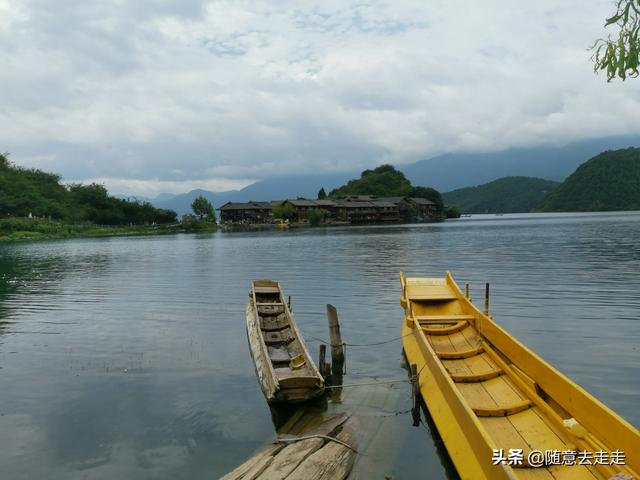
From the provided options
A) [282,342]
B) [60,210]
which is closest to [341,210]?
[60,210]

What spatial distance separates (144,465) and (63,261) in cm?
5632

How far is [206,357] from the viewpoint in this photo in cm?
1916

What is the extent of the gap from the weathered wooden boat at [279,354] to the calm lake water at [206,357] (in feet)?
3.44

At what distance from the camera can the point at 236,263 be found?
5494 centimetres

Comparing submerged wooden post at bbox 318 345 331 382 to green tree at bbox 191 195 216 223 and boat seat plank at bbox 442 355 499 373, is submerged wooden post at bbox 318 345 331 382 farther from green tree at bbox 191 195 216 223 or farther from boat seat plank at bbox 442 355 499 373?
green tree at bbox 191 195 216 223

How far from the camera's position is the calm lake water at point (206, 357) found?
1179 centimetres

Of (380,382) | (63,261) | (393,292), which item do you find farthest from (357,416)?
(63,261)

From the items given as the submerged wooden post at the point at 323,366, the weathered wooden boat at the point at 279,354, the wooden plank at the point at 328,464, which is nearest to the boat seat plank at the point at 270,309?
the weathered wooden boat at the point at 279,354

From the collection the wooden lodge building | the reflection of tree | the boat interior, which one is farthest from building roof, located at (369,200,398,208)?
the boat interior

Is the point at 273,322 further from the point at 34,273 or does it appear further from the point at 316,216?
the point at 316,216

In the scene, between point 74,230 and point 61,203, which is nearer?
point 74,230

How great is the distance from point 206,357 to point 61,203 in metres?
163

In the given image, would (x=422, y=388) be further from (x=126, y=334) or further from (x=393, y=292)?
(x=393, y=292)

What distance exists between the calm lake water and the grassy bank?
92767 mm
